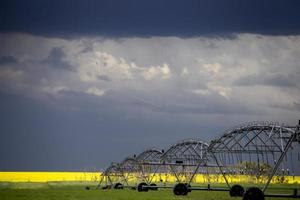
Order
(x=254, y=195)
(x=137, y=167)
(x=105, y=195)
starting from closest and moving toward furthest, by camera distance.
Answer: (x=254, y=195) → (x=105, y=195) → (x=137, y=167)

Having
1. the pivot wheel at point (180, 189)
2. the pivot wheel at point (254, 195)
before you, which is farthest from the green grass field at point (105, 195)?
the pivot wheel at point (254, 195)

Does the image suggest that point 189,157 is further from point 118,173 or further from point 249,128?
point 118,173

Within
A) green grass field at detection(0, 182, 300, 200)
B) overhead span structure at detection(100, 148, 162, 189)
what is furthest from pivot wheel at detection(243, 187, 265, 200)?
overhead span structure at detection(100, 148, 162, 189)

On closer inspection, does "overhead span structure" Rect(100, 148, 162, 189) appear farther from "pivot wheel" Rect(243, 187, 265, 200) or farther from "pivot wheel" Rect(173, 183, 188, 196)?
"pivot wheel" Rect(243, 187, 265, 200)

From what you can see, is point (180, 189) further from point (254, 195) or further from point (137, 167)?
point (137, 167)

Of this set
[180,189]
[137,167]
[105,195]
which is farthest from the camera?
[137,167]

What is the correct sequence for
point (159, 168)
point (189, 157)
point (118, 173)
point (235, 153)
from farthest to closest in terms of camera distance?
point (118, 173) < point (159, 168) < point (189, 157) < point (235, 153)

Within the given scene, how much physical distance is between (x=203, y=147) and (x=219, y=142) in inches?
504

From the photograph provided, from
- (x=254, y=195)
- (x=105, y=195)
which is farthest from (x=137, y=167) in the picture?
(x=254, y=195)

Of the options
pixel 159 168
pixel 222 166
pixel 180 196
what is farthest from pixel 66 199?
pixel 159 168

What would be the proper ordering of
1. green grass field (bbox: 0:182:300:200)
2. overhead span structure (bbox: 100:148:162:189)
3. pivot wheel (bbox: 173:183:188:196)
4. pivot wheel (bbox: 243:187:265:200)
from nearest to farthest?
pivot wheel (bbox: 243:187:265:200) < green grass field (bbox: 0:182:300:200) < pivot wheel (bbox: 173:183:188:196) < overhead span structure (bbox: 100:148:162:189)

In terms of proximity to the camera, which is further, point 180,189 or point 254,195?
point 180,189

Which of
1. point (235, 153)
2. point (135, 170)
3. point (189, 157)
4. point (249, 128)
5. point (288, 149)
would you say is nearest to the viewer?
point (288, 149)

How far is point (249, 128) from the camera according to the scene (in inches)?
2324
